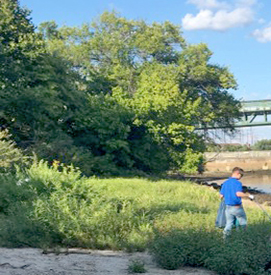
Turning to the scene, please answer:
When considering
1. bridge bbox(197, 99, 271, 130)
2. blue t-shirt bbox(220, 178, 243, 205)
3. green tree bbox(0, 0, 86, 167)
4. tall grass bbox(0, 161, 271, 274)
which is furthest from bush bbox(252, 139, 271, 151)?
blue t-shirt bbox(220, 178, 243, 205)

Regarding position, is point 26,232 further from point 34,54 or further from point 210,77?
point 210,77

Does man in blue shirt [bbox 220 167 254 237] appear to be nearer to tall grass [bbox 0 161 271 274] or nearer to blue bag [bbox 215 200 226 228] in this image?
blue bag [bbox 215 200 226 228]

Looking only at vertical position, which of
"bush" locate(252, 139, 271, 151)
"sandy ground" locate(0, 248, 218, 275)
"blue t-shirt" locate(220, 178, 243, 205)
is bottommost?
"sandy ground" locate(0, 248, 218, 275)

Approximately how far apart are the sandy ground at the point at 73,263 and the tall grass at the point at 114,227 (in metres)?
0.29

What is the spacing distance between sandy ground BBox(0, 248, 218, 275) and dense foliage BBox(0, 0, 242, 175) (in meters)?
18.2

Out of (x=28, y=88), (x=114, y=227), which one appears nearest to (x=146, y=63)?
(x=28, y=88)

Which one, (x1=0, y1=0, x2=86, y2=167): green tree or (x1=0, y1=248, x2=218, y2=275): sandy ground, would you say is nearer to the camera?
(x1=0, y1=248, x2=218, y2=275): sandy ground

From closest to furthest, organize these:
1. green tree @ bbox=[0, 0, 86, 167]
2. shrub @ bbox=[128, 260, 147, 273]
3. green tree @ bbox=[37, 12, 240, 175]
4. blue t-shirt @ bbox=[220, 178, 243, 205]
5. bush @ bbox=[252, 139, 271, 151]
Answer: shrub @ bbox=[128, 260, 147, 273] < blue t-shirt @ bbox=[220, 178, 243, 205] < green tree @ bbox=[0, 0, 86, 167] < green tree @ bbox=[37, 12, 240, 175] < bush @ bbox=[252, 139, 271, 151]

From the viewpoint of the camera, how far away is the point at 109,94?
141 ft

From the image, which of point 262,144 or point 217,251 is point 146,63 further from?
point 262,144

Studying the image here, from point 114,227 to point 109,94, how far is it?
103 ft

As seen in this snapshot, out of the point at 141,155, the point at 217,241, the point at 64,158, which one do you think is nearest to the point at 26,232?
the point at 217,241

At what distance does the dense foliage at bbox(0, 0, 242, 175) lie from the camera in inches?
1195

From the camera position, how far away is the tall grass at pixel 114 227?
8953 millimetres
